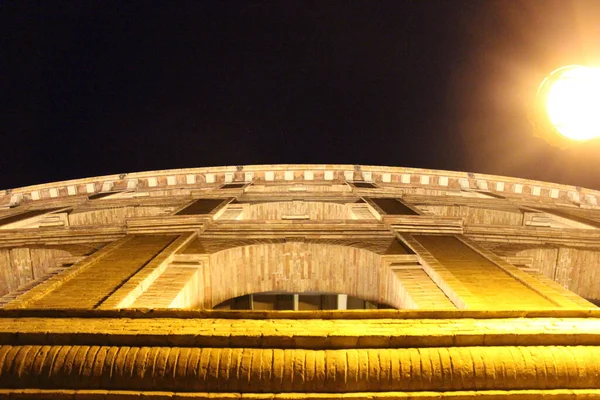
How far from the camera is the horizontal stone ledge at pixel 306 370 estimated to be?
340cm

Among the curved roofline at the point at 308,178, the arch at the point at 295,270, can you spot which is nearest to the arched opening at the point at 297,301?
the arch at the point at 295,270

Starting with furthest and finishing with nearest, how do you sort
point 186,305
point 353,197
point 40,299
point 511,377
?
1. point 353,197
2. point 186,305
3. point 40,299
4. point 511,377

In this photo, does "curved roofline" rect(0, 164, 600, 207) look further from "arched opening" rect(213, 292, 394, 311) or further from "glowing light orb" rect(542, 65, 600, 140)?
"glowing light orb" rect(542, 65, 600, 140)

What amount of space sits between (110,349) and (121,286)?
2354mm

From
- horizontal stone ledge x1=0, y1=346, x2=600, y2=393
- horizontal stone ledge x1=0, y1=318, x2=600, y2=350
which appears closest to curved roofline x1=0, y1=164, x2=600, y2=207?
horizontal stone ledge x1=0, y1=318, x2=600, y2=350

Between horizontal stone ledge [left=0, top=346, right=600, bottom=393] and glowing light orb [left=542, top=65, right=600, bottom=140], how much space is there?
77.4 inches

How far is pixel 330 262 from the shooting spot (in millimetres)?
8070

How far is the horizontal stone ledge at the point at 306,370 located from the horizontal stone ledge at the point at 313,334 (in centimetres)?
9

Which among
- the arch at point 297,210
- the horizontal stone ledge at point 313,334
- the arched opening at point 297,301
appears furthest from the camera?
the arch at point 297,210

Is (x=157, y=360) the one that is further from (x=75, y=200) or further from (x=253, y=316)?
(x=75, y=200)

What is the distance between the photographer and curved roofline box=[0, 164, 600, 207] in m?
17.9

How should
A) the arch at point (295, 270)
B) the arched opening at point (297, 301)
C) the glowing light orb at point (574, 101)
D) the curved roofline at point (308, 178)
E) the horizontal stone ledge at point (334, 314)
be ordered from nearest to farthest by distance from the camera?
the glowing light orb at point (574, 101)
the horizontal stone ledge at point (334, 314)
the arch at point (295, 270)
the arched opening at point (297, 301)
the curved roofline at point (308, 178)

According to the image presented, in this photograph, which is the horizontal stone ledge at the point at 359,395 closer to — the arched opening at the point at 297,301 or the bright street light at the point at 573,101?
the bright street light at the point at 573,101

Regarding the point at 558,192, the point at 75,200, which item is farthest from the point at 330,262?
the point at 558,192
